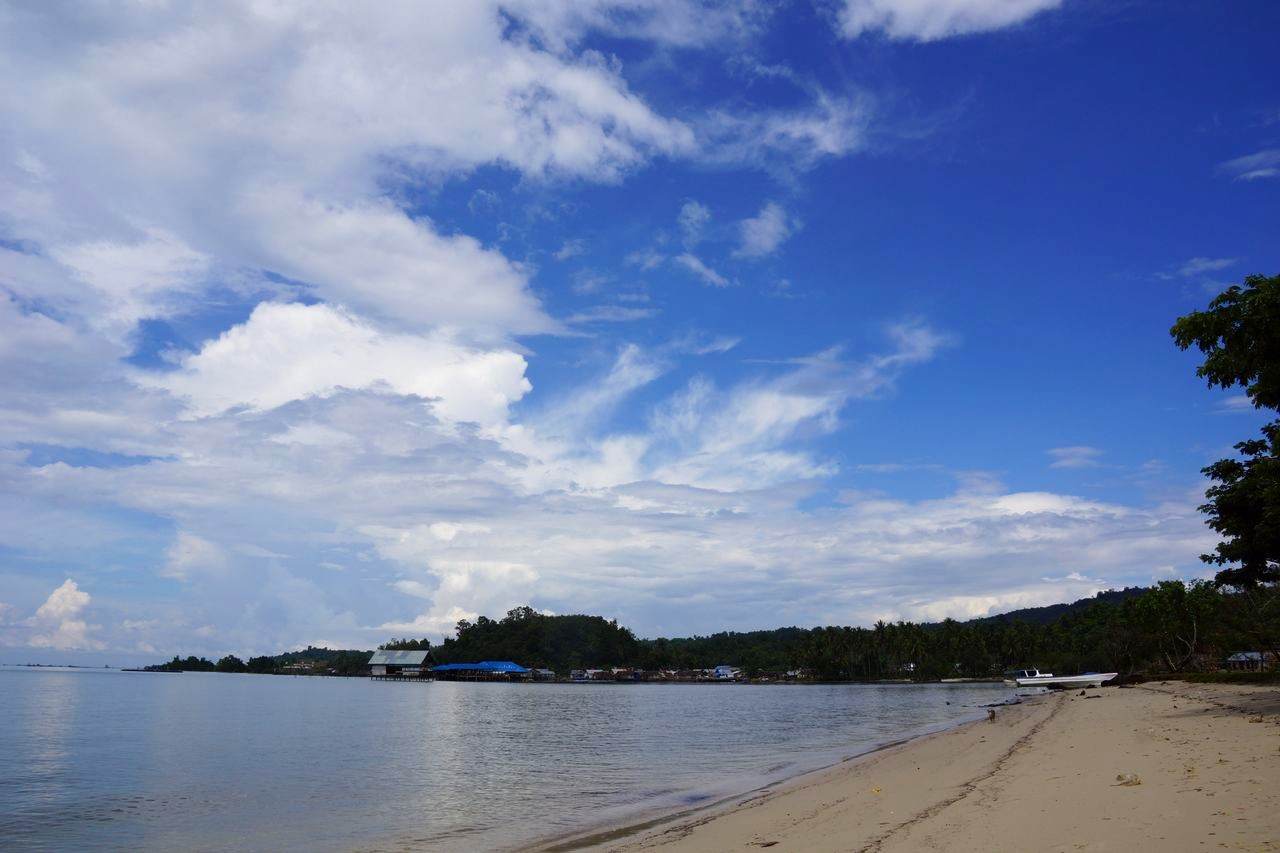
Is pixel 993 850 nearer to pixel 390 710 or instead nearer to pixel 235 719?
pixel 235 719

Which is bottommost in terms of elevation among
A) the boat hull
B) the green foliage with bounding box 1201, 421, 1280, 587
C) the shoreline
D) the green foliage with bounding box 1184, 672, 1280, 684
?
the boat hull

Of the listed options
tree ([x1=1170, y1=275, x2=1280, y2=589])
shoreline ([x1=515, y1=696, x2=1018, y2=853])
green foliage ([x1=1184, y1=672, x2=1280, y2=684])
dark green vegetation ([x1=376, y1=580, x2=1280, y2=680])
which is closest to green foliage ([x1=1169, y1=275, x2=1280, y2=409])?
tree ([x1=1170, y1=275, x2=1280, y2=589])

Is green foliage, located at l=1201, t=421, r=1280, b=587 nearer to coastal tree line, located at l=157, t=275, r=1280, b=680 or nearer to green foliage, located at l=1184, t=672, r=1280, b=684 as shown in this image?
coastal tree line, located at l=157, t=275, r=1280, b=680

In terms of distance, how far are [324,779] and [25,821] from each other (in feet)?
31.7

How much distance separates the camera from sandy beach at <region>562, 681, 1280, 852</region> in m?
9.50

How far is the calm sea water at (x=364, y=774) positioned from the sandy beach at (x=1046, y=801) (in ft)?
15.6

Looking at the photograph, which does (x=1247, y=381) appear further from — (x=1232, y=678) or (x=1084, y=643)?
(x=1084, y=643)

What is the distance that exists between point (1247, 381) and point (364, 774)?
31026 millimetres

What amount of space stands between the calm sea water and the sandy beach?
15.6 ft

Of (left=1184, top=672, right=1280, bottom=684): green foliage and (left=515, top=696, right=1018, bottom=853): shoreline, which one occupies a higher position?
(left=1184, top=672, right=1280, bottom=684): green foliage

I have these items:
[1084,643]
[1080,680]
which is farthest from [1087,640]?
[1080,680]

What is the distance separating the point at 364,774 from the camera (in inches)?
1217

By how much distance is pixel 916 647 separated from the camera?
181 m

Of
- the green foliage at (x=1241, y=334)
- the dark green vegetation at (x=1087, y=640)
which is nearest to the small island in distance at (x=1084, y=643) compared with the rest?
the dark green vegetation at (x=1087, y=640)
